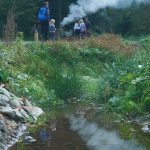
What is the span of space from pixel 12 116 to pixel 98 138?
160 centimetres

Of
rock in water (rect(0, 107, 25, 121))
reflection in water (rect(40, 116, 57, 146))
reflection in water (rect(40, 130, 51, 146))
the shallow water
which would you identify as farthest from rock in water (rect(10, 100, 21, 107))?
reflection in water (rect(40, 130, 51, 146))

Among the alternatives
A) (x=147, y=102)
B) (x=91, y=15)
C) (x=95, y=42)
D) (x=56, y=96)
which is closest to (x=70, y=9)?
(x=91, y=15)

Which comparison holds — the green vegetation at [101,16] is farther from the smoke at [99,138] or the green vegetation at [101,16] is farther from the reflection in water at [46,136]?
the reflection in water at [46,136]

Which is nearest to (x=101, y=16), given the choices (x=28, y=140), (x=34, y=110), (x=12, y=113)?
(x=34, y=110)

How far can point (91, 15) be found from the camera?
79.2ft

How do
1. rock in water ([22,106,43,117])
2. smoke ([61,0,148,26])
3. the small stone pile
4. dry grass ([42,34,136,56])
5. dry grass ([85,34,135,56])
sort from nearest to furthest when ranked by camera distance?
the small stone pile → rock in water ([22,106,43,117]) → dry grass ([42,34,136,56]) → dry grass ([85,34,135,56]) → smoke ([61,0,148,26])

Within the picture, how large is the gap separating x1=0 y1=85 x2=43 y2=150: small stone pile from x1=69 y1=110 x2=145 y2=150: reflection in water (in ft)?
3.00

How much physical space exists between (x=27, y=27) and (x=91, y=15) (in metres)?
6.25

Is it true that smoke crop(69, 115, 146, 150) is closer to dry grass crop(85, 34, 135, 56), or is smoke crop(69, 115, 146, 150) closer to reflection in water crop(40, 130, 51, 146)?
reflection in water crop(40, 130, 51, 146)

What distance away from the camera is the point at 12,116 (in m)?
4.54

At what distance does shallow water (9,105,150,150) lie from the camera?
3701mm

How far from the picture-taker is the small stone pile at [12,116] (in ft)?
12.5

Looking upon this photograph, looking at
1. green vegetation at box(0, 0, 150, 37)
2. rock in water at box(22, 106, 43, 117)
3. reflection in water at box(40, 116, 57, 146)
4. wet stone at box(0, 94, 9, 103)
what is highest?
green vegetation at box(0, 0, 150, 37)

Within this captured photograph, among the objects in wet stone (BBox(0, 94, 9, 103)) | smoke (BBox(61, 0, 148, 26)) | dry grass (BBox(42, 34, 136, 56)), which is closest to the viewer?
wet stone (BBox(0, 94, 9, 103))
